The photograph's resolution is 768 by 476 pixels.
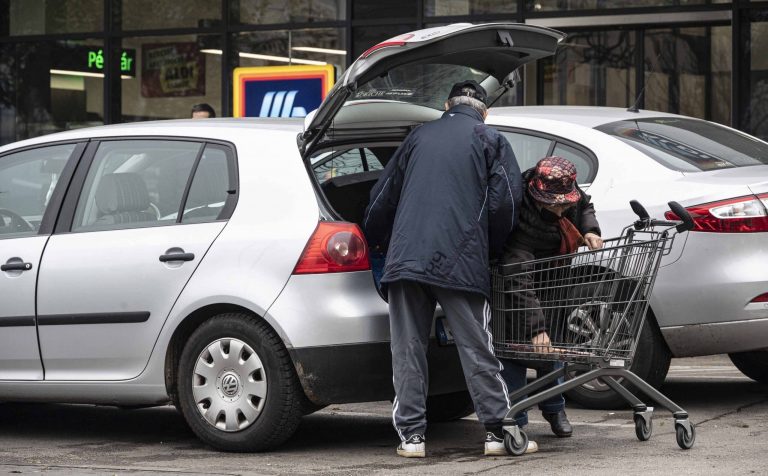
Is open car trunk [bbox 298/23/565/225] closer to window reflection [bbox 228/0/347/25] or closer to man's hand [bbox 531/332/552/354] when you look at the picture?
man's hand [bbox 531/332/552/354]

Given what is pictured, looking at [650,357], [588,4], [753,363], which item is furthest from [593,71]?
[650,357]

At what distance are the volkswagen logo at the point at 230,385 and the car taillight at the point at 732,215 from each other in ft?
8.03

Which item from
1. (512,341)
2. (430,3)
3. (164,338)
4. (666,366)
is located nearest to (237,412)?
(164,338)

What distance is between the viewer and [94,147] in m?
6.98

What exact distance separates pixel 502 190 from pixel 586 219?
55 cm

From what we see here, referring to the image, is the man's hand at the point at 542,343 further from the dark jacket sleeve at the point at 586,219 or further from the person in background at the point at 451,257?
the dark jacket sleeve at the point at 586,219

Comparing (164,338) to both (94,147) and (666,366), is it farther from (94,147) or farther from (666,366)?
(666,366)

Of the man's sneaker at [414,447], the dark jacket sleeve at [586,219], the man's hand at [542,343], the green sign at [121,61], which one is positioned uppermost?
the green sign at [121,61]

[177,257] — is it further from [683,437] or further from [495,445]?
[683,437]

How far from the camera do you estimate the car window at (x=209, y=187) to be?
256 inches

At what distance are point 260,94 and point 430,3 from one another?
2643 millimetres

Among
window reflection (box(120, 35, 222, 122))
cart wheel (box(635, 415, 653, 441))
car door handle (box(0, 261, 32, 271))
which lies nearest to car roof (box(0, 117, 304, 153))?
car door handle (box(0, 261, 32, 271))

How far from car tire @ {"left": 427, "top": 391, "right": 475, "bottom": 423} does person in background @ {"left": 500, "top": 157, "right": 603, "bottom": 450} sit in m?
0.88

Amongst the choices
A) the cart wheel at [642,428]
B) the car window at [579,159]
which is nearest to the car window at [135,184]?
the car window at [579,159]
